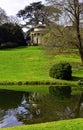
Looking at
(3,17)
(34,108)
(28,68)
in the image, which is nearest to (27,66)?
(28,68)

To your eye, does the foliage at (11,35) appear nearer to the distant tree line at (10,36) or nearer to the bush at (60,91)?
the distant tree line at (10,36)

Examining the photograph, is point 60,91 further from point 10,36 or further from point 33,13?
point 33,13

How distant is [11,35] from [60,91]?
55.8 m

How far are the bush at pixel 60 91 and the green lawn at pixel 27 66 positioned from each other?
399 cm

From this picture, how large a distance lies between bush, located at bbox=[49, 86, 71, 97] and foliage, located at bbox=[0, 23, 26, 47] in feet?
154

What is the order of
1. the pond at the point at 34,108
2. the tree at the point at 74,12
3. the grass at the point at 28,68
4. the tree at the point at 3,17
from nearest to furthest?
the pond at the point at 34,108 < the grass at the point at 28,68 < the tree at the point at 74,12 < the tree at the point at 3,17

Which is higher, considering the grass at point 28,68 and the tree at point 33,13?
the tree at point 33,13

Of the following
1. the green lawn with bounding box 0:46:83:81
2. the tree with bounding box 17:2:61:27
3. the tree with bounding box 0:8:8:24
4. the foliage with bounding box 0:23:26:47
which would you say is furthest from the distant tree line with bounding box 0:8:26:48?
the tree with bounding box 17:2:61:27

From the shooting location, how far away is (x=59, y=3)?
1820 inches

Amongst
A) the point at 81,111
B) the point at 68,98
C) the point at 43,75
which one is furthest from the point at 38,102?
the point at 43,75

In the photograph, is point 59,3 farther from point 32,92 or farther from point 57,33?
point 32,92

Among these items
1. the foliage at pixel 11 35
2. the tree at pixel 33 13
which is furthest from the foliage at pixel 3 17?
the foliage at pixel 11 35

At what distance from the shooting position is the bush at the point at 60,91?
31.9 m

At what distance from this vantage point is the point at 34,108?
80.9 ft
